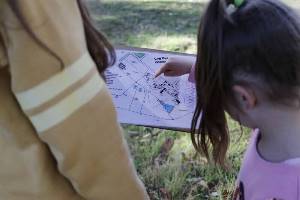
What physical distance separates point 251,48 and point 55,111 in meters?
0.47

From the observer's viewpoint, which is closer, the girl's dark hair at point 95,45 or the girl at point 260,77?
the girl's dark hair at point 95,45

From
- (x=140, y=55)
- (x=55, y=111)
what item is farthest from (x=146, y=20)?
(x=55, y=111)

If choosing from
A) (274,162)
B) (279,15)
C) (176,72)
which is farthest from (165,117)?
(279,15)

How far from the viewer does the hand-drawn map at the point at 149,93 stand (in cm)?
175

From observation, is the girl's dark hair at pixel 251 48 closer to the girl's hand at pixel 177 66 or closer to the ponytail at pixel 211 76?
the ponytail at pixel 211 76

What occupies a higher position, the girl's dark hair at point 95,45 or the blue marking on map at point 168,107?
the girl's dark hair at point 95,45

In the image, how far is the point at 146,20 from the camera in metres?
4.33

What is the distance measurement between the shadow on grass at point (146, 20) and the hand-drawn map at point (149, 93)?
1.92m

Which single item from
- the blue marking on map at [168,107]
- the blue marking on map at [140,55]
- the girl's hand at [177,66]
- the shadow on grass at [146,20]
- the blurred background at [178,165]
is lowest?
the shadow on grass at [146,20]

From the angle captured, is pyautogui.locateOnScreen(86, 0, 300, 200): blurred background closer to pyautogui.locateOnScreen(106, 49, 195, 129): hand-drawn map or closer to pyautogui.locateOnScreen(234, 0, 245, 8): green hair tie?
pyautogui.locateOnScreen(106, 49, 195, 129): hand-drawn map

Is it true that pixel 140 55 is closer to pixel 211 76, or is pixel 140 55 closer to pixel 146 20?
pixel 211 76

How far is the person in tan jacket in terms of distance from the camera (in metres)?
1.06

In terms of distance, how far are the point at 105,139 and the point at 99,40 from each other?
0.20 meters

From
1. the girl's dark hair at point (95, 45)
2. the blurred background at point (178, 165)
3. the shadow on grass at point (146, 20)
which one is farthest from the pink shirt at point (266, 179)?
the shadow on grass at point (146, 20)
